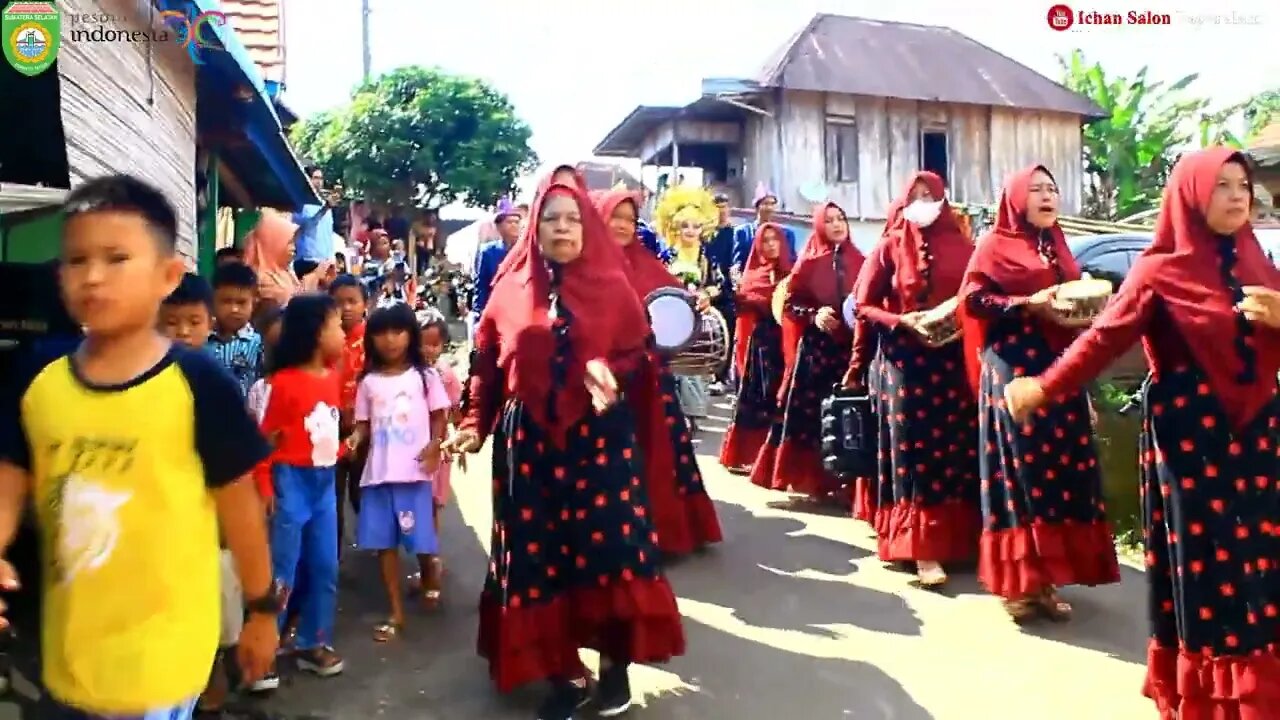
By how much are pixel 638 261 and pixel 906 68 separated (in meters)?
17.1

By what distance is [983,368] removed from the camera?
482 centimetres

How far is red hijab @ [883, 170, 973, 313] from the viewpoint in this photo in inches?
213

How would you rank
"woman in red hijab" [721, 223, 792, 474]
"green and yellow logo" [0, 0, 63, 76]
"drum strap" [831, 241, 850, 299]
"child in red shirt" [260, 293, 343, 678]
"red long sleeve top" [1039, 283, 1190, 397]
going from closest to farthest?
"red long sleeve top" [1039, 283, 1190, 397]
"green and yellow logo" [0, 0, 63, 76]
"child in red shirt" [260, 293, 343, 678]
"drum strap" [831, 241, 850, 299]
"woman in red hijab" [721, 223, 792, 474]

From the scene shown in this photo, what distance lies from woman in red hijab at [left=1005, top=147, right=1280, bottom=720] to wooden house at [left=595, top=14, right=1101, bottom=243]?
1610 centimetres

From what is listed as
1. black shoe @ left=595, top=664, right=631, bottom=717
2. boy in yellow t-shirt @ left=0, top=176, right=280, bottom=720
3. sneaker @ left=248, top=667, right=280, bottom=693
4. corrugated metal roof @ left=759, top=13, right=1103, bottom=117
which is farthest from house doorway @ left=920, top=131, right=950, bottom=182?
boy in yellow t-shirt @ left=0, top=176, right=280, bottom=720

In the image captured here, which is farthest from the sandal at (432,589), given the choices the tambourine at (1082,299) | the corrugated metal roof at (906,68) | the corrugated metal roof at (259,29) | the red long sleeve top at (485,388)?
the corrugated metal roof at (906,68)

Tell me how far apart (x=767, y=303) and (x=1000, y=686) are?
13.9 feet

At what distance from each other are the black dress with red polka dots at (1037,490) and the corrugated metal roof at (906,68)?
49.9ft

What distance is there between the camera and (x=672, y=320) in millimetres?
4938

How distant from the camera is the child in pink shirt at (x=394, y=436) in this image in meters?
4.72

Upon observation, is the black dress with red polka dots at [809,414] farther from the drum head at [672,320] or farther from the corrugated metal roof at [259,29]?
the corrugated metal roof at [259,29]

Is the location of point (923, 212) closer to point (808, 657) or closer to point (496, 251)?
point (808, 657)

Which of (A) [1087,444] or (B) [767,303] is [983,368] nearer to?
(A) [1087,444]

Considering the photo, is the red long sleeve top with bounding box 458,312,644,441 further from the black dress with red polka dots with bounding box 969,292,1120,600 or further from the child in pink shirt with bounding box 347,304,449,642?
the black dress with red polka dots with bounding box 969,292,1120,600
